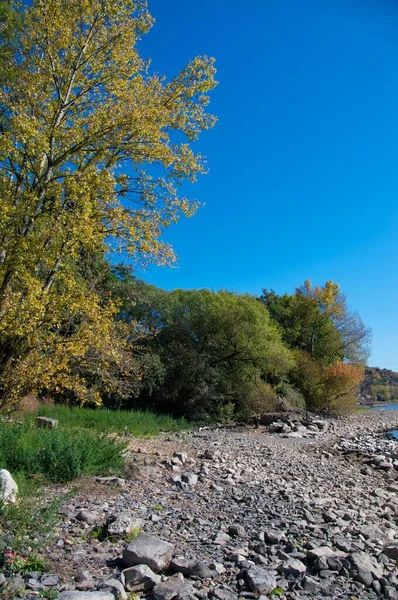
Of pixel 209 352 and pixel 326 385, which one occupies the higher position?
pixel 209 352

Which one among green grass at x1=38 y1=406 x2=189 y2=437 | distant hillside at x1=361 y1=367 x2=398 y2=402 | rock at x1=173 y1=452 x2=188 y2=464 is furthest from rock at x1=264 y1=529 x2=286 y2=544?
distant hillside at x1=361 y1=367 x2=398 y2=402

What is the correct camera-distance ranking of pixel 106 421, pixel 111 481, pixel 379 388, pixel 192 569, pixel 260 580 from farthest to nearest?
pixel 379 388
pixel 106 421
pixel 111 481
pixel 192 569
pixel 260 580

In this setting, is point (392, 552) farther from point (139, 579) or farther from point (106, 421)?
point (106, 421)

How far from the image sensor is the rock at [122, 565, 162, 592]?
11.5 ft

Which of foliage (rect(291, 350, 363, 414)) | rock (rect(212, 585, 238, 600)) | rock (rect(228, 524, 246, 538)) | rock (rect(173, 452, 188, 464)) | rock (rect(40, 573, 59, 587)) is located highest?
foliage (rect(291, 350, 363, 414))

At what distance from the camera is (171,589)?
11.2 feet

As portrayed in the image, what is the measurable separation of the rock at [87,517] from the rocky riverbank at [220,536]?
0.04 feet

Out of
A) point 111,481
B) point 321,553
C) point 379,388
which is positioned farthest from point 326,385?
point 379,388

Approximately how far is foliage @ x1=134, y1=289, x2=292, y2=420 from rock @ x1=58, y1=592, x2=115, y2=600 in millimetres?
17089

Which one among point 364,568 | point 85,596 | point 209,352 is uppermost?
point 209,352

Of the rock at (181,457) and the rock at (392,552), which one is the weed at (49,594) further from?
the rock at (181,457)

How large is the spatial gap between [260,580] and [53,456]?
3668 mm

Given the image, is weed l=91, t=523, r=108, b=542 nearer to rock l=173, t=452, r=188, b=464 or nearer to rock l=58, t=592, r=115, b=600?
rock l=58, t=592, r=115, b=600

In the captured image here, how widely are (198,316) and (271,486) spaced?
591 inches
